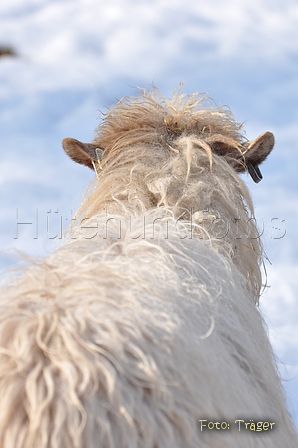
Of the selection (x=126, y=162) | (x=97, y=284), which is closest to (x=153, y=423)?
(x=97, y=284)

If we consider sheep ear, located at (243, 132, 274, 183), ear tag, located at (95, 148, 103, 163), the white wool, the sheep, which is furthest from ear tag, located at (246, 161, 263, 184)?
the white wool

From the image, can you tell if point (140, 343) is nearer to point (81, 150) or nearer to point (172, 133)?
point (172, 133)

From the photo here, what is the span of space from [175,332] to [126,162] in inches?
72.2

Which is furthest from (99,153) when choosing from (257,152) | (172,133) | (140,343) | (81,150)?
(140,343)

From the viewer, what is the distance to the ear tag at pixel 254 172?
3.52 m

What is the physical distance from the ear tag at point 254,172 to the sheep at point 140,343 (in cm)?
81

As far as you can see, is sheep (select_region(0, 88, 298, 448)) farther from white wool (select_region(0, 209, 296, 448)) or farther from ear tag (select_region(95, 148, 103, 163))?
ear tag (select_region(95, 148, 103, 163))

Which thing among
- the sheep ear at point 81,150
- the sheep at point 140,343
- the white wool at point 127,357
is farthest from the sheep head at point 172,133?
the white wool at point 127,357

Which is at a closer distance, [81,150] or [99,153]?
[99,153]

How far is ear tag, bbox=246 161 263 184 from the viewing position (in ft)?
11.6

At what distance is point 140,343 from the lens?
1.51m

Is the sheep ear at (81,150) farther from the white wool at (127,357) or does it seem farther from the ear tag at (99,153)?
the white wool at (127,357)

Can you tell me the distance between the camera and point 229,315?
203cm

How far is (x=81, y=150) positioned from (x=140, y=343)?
2.38 meters
